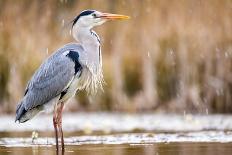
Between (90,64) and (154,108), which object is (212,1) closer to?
(154,108)

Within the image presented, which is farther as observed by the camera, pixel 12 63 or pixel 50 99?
pixel 12 63

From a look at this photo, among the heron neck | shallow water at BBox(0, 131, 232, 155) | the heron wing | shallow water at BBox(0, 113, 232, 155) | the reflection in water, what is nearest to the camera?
the reflection in water

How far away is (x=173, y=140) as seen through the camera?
1446 cm

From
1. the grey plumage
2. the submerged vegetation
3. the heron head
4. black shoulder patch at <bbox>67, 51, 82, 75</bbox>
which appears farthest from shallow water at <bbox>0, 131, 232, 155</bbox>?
the submerged vegetation

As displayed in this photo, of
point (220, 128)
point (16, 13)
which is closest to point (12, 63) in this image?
point (16, 13)

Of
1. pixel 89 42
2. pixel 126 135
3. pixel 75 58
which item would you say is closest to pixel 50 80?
pixel 75 58

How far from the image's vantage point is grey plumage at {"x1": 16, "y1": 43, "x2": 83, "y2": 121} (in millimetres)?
14094

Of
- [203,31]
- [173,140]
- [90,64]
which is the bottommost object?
[173,140]

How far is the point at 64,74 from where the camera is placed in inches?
555

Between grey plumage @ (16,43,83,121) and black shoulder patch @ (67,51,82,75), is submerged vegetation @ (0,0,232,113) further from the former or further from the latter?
grey plumage @ (16,43,83,121)

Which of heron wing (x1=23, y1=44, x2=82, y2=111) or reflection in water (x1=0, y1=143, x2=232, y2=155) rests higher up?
heron wing (x1=23, y1=44, x2=82, y2=111)

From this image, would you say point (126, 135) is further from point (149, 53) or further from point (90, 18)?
point (149, 53)

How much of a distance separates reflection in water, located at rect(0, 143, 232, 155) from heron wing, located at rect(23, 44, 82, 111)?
787 mm

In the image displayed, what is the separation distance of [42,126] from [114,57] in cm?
316
